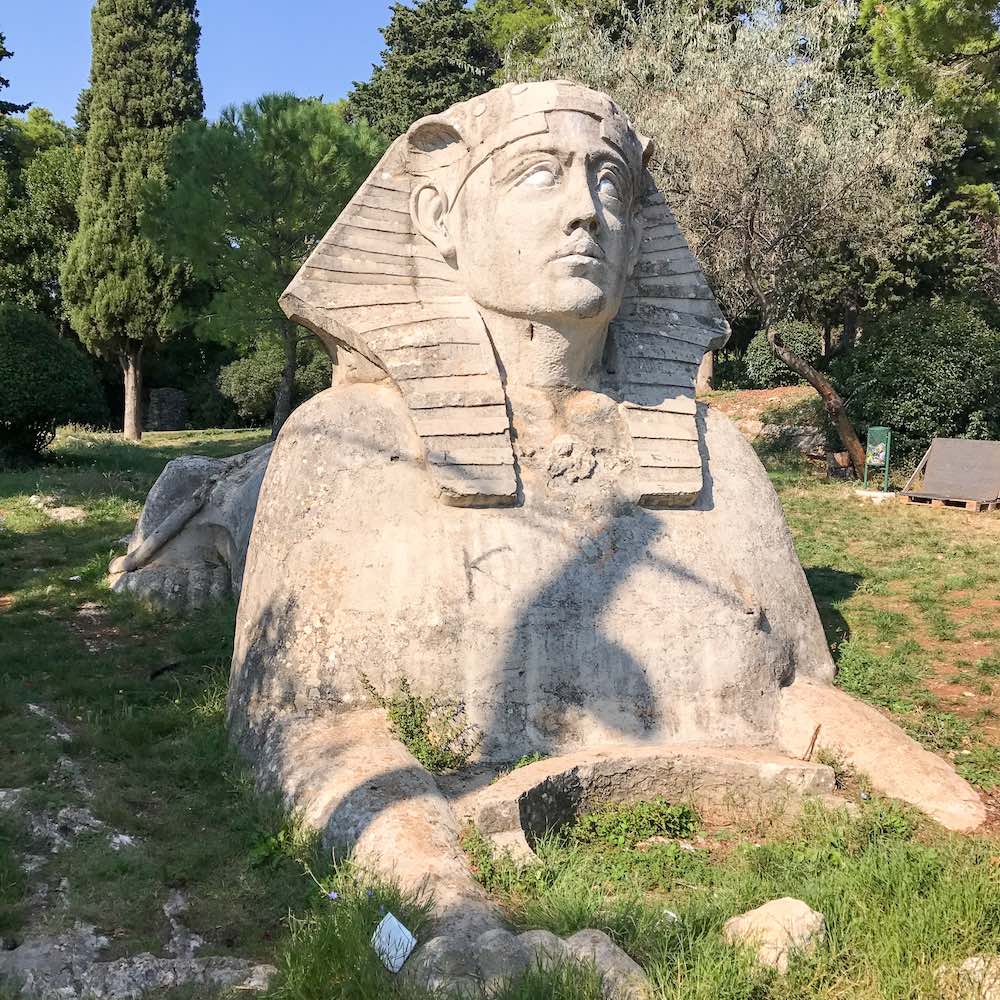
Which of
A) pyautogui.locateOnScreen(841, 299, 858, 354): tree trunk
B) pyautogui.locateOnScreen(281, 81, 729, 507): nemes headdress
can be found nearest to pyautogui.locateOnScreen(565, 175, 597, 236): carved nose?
pyautogui.locateOnScreen(281, 81, 729, 507): nemes headdress

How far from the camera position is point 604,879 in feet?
10.2

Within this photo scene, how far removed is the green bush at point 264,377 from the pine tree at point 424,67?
18.5ft

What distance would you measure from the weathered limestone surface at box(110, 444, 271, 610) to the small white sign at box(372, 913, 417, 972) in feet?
14.1

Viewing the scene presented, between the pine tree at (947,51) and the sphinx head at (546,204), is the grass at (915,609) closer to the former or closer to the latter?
the sphinx head at (546,204)

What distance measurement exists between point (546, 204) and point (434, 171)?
79cm

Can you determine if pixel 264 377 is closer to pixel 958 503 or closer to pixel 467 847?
pixel 958 503

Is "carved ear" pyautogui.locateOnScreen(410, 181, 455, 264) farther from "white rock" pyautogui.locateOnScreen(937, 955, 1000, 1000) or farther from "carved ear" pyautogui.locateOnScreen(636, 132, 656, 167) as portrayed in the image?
"white rock" pyautogui.locateOnScreen(937, 955, 1000, 1000)

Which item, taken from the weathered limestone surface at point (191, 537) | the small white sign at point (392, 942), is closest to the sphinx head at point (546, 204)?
the small white sign at point (392, 942)

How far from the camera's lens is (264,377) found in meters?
23.7

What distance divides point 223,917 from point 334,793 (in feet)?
1.64

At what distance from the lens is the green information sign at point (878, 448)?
1295 centimetres

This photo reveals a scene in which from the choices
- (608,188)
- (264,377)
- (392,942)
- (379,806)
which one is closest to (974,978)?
(392,942)

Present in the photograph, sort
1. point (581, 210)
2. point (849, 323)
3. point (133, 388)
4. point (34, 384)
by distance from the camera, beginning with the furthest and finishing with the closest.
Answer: point (849, 323) → point (133, 388) → point (34, 384) → point (581, 210)

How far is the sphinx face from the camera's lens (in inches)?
156
